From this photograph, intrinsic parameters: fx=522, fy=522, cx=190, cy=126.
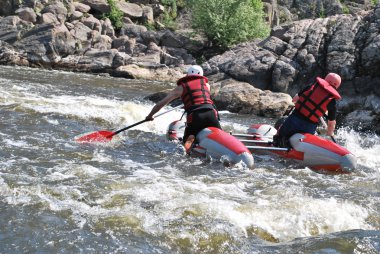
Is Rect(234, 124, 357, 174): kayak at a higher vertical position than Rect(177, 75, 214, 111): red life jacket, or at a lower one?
lower

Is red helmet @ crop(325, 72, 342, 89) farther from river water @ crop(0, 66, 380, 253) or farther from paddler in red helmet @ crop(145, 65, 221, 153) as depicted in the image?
paddler in red helmet @ crop(145, 65, 221, 153)

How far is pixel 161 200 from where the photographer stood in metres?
4.89

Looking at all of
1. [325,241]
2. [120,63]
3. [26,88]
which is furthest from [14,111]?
[120,63]

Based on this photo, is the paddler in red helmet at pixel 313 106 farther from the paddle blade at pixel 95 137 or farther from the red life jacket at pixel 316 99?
the paddle blade at pixel 95 137

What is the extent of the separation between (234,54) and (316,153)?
9.14m

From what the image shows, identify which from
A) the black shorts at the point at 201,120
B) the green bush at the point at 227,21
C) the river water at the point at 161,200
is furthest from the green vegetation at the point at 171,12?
the black shorts at the point at 201,120

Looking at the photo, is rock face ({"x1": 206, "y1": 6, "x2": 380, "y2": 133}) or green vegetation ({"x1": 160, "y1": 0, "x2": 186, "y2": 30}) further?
green vegetation ({"x1": 160, "y1": 0, "x2": 186, "y2": 30})

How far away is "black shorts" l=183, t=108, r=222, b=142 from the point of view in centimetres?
734

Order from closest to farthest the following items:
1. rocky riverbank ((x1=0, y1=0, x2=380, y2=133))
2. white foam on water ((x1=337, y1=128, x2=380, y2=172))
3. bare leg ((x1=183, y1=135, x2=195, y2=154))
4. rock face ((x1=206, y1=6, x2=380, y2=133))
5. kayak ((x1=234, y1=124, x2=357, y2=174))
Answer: kayak ((x1=234, y1=124, x2=357, y2=174)) → bare leg ((x1=183, y1=135, x2=195, y2=154)) → white foam on water ((x1=337, y1=128, x2=380, y2=172)) → rocky riverbank ((x1=0, y1=0, x2=380, y2=133)) → rock face ((x1=206, y1=6, x2=380, y2=133))

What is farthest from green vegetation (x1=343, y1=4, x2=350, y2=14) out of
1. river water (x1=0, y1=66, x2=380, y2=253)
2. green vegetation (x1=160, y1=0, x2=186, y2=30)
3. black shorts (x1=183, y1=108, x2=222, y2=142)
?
black shorts (x1=183, y1=108, x2=222, y2=142)

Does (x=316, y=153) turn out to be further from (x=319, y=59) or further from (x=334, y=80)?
(x=319, y=59)

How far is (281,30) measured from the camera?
16438 mm

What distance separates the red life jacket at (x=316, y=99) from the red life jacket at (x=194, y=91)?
4.34 ft

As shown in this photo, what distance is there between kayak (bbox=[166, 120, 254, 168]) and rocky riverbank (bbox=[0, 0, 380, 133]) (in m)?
5.62
